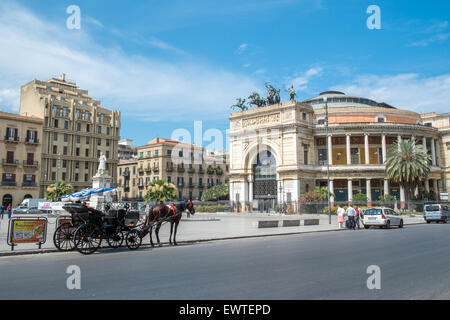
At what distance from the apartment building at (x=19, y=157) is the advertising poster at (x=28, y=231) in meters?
54.6

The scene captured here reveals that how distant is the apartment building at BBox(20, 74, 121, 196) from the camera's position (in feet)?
221

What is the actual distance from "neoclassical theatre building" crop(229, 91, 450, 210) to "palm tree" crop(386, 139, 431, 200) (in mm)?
5205

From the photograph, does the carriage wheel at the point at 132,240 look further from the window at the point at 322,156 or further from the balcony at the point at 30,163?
the balcony at the point at 30,163

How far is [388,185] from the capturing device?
2227 inches

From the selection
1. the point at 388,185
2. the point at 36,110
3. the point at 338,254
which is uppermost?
the point at 36,110

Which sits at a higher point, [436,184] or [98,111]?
[98,111]

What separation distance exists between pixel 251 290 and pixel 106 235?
25.4ft

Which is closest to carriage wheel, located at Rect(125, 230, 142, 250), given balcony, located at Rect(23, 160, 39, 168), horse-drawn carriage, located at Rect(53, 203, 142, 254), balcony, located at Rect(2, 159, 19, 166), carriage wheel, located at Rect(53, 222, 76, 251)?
horse-drawn carriage, located at Rect(53, 203, 142, 254)

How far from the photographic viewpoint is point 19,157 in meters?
62.8

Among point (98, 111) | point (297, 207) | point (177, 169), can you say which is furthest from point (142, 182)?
point (297, 207)

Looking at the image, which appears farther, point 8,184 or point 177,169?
point 177,169

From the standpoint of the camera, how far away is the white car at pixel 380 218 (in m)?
25.4
